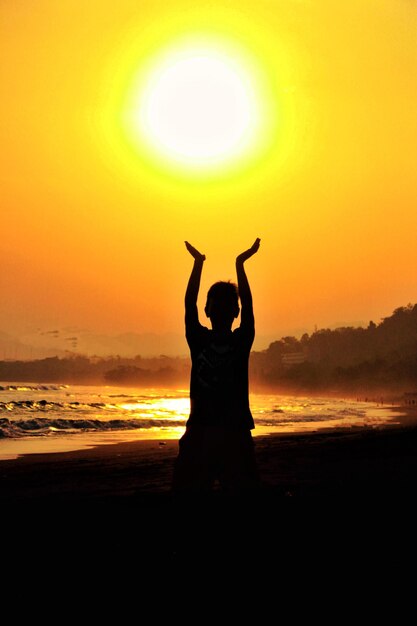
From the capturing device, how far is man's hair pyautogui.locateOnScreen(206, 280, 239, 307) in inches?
219

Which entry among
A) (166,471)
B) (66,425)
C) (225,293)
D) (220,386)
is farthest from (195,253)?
(66,425)

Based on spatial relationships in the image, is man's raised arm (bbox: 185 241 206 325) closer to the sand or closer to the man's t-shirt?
the man's t-shirt

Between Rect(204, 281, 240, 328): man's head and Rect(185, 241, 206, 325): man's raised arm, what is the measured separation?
5.0 inches

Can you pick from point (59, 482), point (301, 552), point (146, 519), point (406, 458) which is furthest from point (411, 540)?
point (406, 458)

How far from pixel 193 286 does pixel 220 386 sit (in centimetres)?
81

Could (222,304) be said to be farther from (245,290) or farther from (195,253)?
(195,253)

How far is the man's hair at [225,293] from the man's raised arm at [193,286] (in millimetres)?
121

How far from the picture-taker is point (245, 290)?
18.3ft

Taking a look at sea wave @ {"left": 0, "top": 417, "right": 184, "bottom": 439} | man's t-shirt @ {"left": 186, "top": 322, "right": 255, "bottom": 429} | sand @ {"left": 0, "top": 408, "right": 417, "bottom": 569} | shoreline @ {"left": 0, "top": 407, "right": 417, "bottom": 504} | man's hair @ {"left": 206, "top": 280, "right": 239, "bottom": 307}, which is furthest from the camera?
sea wave @ {"left": 0, "top": 417, "right": 184, "bottom": 439}

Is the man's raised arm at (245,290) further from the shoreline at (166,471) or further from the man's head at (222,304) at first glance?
the shoreline at (166,471)

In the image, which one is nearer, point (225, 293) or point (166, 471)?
point (225, 293)

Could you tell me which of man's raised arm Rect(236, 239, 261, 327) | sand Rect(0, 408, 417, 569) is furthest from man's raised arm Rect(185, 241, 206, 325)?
sand Rect(0, 408, 417, 569)

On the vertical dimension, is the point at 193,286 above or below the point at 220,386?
above

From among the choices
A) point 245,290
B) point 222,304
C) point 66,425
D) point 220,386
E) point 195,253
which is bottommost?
point 220,386
